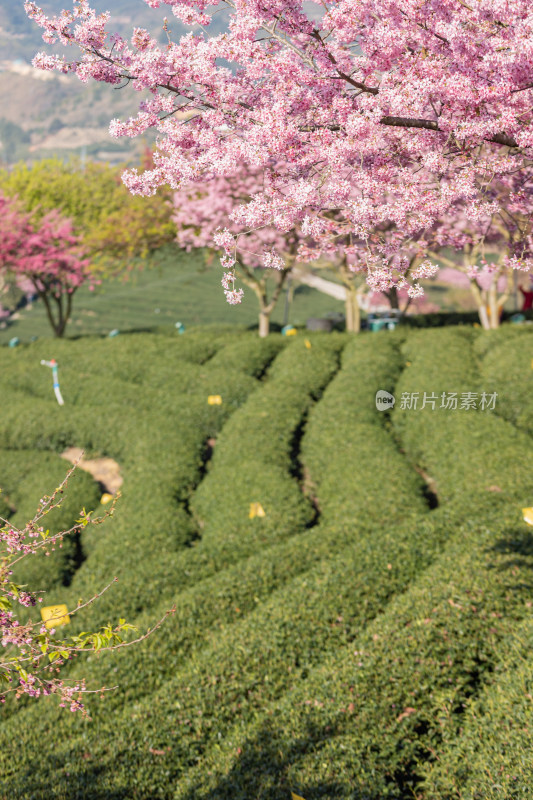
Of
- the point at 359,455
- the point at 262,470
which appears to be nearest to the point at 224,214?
the point at 262,470

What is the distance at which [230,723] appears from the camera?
7.14m

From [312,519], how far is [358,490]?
1.10m

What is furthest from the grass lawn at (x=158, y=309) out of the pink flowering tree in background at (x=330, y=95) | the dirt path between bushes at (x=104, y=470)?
the pink flowering tree in background at (x=330, y=95)

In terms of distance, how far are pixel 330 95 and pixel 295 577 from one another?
272 inches

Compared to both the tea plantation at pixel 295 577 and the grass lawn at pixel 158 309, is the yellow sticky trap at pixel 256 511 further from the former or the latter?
the grass lawn at pixel 158 309

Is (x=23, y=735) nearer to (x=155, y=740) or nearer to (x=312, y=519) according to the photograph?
(x=155, y=740)

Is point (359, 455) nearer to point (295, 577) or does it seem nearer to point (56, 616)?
point (295, 577)

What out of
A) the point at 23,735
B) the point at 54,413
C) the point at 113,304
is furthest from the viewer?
the point at 113,304

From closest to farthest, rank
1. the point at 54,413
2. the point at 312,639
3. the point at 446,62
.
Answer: the point at 446,62 → the point at 312,639 → the point at 54,413

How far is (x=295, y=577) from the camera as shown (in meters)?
9.62

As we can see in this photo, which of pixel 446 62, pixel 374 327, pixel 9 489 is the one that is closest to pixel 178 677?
pixel 446 62

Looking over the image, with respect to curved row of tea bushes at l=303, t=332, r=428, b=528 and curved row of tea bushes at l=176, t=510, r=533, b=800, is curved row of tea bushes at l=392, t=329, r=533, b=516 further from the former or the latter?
curved row of tea bushes at l=176, t=510, r=533, b=800

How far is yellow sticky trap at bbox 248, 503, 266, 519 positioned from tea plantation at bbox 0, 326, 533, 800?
0.10 metres

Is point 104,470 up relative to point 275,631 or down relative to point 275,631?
down
